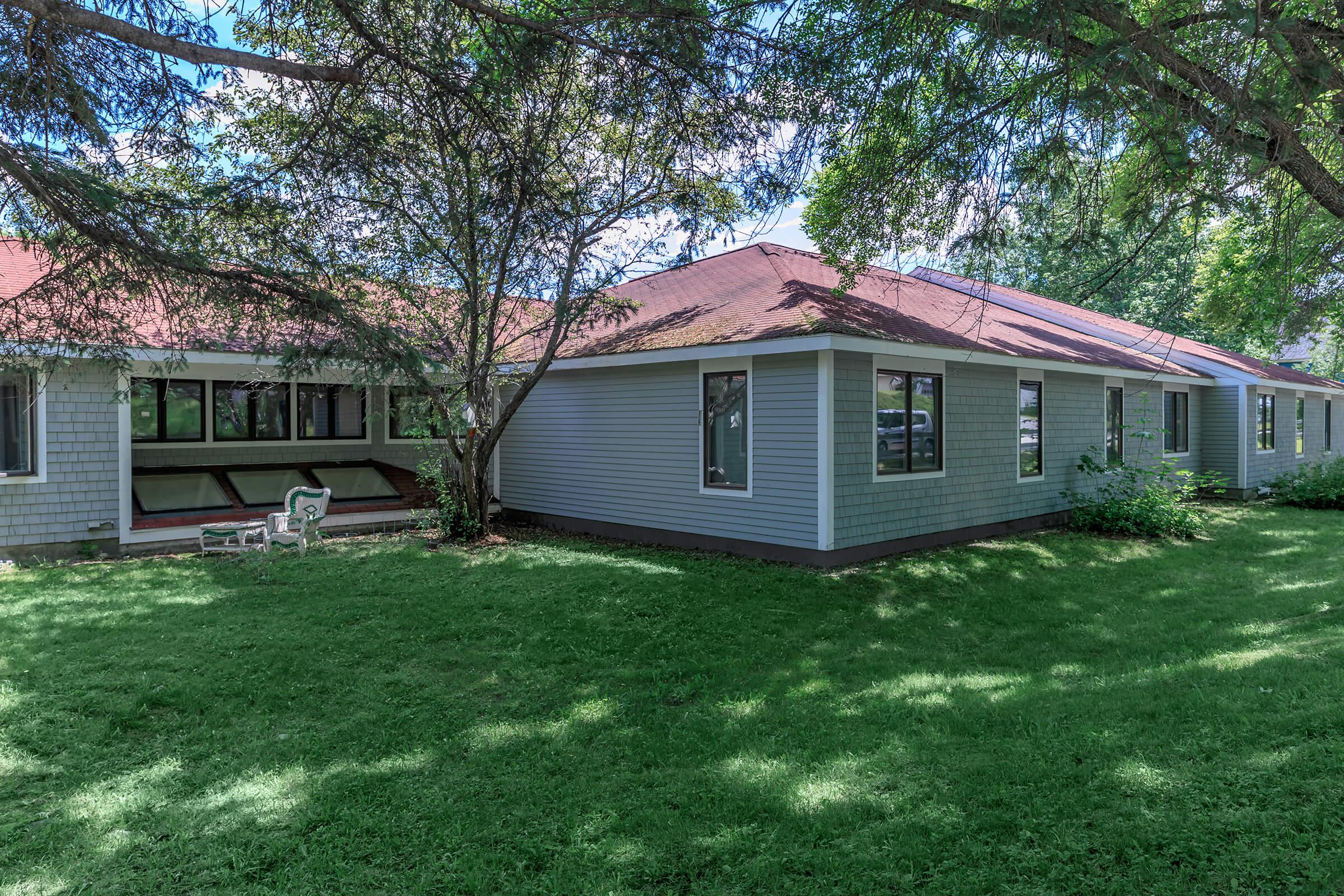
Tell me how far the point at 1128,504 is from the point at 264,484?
45.8 ft

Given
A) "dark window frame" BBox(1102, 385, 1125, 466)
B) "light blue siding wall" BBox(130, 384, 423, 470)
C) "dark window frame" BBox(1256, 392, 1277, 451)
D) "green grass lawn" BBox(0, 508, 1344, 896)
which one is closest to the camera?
"green grass lawn" BBox(0, 508, 1344, 896)

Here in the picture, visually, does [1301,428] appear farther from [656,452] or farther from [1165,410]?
[656,452]

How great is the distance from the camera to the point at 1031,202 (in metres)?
6.17

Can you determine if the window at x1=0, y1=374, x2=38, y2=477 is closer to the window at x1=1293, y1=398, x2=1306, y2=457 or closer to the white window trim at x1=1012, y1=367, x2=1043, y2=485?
the white window trim at x1=1012, y1=367, x2=1043, y2=485

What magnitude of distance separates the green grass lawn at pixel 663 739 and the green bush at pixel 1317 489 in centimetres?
1040

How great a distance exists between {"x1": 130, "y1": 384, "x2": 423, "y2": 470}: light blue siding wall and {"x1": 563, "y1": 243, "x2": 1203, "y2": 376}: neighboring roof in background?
14.7 ft

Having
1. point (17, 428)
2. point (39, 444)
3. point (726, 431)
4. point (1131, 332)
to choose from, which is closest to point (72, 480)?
point (39, 444)

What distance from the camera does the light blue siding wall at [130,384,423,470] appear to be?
12.8 meters

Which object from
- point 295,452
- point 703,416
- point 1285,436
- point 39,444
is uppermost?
point 703,416

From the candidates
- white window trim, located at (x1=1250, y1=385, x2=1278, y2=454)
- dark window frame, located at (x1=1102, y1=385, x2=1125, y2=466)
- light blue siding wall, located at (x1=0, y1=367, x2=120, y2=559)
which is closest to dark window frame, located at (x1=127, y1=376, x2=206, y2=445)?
light blue siding wall, located at (x1=0, y1=367, x2=120, y2=559)

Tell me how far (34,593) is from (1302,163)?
425 inches

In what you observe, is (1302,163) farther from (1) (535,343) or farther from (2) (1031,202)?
(1) (535,343)

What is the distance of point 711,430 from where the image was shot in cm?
1062

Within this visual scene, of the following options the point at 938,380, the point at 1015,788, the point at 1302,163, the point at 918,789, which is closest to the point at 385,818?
the point at 918,789
